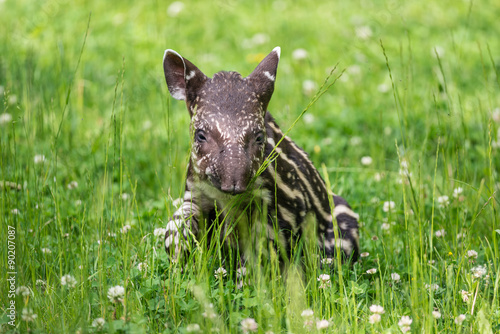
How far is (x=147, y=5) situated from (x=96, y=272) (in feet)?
21.9

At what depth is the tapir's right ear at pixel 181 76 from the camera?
13.4ft

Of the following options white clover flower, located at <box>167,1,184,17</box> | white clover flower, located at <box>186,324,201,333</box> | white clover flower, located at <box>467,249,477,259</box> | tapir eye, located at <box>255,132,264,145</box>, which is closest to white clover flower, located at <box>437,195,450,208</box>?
white clover flower, located at <box>467,249,477,259</box>

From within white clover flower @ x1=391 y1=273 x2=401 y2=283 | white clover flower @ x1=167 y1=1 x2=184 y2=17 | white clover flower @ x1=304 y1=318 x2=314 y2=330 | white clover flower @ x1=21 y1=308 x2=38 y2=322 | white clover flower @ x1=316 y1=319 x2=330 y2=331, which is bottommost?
white clover flower @ x1=391 y1=273 x2=401 y2=283

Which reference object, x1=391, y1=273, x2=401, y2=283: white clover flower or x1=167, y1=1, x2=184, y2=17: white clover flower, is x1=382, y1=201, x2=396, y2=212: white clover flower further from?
x1=167, y1=1, x2=184, y2=17: white clover flower

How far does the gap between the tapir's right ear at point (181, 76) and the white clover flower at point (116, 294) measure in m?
1.32

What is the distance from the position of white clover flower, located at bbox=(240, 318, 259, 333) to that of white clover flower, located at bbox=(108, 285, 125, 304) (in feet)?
2.15

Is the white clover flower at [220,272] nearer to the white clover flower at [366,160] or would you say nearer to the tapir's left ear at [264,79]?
the tapir's left ear at [264,79]

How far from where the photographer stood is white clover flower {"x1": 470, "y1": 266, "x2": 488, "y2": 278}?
12.7 feet

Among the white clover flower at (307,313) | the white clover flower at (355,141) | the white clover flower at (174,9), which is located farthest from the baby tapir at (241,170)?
the white clover flower at (174,9)

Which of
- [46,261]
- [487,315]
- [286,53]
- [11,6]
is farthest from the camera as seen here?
[11,6]

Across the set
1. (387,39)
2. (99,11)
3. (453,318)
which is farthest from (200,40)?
(453,318)

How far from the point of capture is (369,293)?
4.16 meters

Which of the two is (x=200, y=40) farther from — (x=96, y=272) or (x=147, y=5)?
(x=96, y=272)

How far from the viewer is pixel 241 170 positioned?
369 cm
